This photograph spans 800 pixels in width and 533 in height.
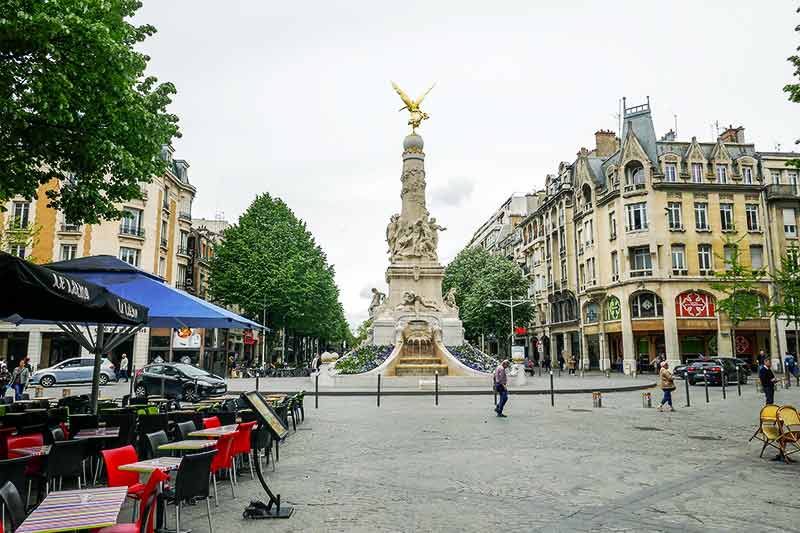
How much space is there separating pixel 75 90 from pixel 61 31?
3.78ft

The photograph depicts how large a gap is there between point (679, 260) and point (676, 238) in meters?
1.74

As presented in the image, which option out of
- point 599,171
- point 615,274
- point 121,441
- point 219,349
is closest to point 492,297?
point 615,274

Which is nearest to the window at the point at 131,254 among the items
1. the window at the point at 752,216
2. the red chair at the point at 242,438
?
the red chair at the point at 242,438

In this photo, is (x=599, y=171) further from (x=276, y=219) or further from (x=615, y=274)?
(x=276, y=219)

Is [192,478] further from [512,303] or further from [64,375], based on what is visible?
[512,303]

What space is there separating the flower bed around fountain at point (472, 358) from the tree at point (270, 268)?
1794cm

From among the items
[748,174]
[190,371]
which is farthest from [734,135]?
[190,371]

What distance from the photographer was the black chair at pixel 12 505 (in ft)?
14.0

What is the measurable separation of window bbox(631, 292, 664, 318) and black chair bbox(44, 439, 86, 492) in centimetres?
4413

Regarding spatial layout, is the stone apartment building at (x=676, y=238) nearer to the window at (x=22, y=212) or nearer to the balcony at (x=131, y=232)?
the balcony at (x=131, y=232)

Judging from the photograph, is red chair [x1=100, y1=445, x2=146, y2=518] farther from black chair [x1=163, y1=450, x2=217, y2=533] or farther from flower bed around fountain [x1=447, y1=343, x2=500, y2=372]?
flower bed around fountain [x1=447, y1=343, x2=500, y2=372]

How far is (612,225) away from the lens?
48062mm

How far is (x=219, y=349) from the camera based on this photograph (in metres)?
55.2

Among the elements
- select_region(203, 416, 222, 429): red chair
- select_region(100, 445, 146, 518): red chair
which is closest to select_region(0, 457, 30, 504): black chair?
select_region(100, 445, 146, 518): red chair
